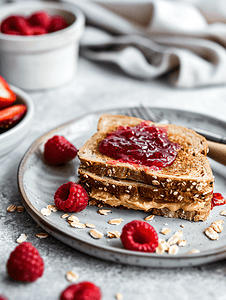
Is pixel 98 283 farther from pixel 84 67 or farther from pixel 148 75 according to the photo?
pixel 84 67

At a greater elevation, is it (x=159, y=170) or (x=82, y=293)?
(x=159, y=170)

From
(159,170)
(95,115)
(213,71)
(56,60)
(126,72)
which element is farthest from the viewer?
(126,72)

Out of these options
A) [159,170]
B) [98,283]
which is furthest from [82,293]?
[159,170]

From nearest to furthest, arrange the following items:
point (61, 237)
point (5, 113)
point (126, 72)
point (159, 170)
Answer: point (61, 237), point (159, 170), point (5, 113), point (126, 72)

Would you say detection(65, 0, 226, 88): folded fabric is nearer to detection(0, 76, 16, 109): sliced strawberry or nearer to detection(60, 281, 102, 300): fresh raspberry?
detection(0, 76, 16, 109): sliced strawberry

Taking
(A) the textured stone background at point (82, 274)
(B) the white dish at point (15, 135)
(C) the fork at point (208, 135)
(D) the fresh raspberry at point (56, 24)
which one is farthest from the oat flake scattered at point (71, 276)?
(D) the fresh raspberry at point (56, 24)

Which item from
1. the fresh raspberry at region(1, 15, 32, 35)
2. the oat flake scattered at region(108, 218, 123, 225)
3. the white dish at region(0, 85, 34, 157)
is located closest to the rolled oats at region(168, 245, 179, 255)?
the oat flake scattered at region(108, 218, 123, 225)

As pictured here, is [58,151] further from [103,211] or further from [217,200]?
[217,200]
